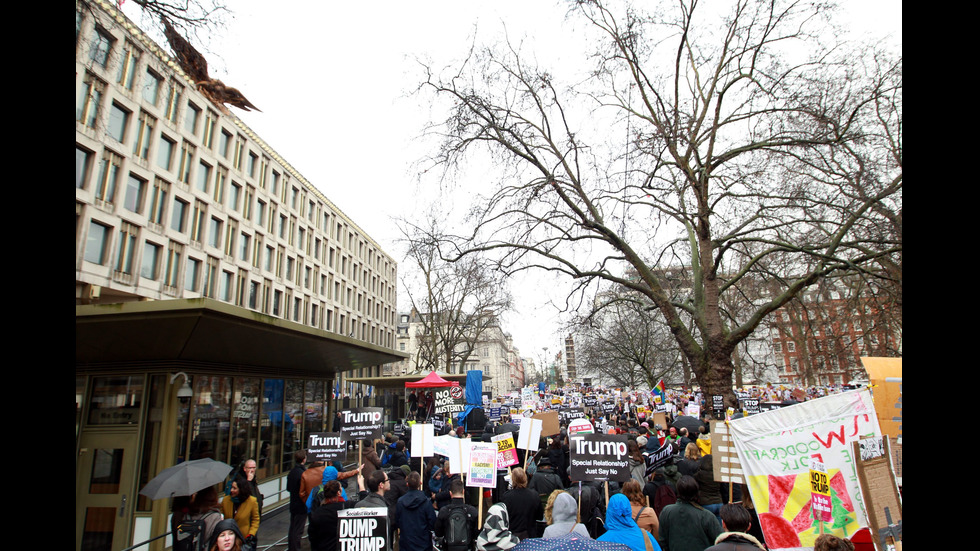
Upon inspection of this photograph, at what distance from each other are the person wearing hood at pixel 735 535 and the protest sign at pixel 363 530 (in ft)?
11.3

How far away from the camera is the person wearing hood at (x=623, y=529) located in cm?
444

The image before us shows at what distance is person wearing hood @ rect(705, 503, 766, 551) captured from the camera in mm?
3705

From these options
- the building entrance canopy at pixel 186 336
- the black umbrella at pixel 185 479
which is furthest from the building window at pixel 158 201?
the black umbrella at pixel 185 479

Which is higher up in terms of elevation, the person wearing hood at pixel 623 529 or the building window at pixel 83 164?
the building window at pixel 83 164

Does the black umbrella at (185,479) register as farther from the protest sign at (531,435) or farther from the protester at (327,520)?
the protest sign at (531,435)

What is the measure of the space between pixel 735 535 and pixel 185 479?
22.6 ft

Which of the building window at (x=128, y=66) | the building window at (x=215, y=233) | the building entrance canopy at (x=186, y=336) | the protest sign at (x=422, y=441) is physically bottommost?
the protest sign at (x=422, y=441)

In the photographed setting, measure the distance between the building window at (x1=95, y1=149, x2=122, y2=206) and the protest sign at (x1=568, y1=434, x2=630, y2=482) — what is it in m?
30.2

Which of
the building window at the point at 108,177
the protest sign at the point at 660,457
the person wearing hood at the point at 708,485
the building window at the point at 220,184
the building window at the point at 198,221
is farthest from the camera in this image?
the building window at the point at 220,184

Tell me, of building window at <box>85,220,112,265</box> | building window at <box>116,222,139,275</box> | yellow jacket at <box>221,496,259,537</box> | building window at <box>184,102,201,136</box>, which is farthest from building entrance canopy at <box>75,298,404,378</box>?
building window at <box>184,102,201,136</box>

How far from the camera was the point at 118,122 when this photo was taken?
27.4m

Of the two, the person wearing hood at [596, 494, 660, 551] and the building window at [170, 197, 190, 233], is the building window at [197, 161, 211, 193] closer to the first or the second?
the building window at [170, 197, 190, 233]

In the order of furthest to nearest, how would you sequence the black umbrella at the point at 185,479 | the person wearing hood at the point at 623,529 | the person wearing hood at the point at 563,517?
the black umbrella at the point at 185,479
the person wearing hood at the point at 563,517
the person wearing hood at the point at 623,529
